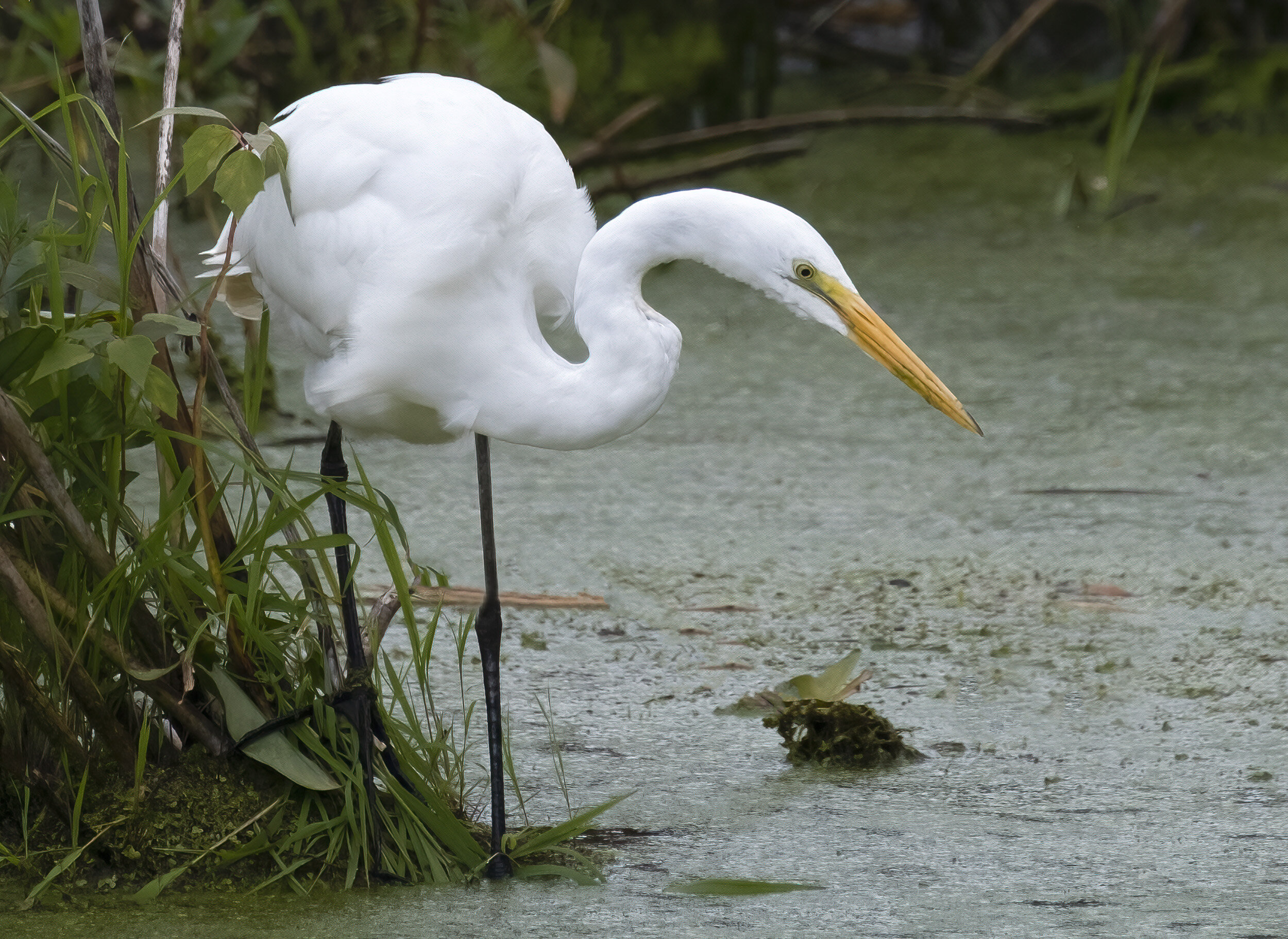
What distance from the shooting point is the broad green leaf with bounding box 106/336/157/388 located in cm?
110

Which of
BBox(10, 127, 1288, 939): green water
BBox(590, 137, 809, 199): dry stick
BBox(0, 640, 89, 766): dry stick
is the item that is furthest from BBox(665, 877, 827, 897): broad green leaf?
BBox(590, 137, 809, 199): dry stick

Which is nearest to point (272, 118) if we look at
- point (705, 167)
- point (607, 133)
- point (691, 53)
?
point (607, 133)

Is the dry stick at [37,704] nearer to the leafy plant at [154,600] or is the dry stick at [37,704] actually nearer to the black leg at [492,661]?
the leafy plant at [154,600]

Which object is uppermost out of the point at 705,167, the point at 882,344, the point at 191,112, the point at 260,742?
the point at 705,167

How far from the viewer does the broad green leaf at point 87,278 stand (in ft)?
3.92

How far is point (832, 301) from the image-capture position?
4.33 ft

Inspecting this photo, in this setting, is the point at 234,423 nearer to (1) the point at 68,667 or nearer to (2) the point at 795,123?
(1) the point at 68,667

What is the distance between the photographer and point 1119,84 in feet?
12.5

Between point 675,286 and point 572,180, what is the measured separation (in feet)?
5.36

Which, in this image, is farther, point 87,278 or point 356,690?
point 356,690

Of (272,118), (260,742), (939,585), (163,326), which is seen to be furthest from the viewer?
(272,118)

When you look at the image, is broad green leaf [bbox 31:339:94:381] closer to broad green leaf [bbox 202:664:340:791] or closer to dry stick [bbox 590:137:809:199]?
broad green leaf [bbox 202:664:340:791]

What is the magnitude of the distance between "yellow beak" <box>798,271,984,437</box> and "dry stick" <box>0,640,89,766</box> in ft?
2.30

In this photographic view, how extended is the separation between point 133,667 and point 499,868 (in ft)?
1.19
